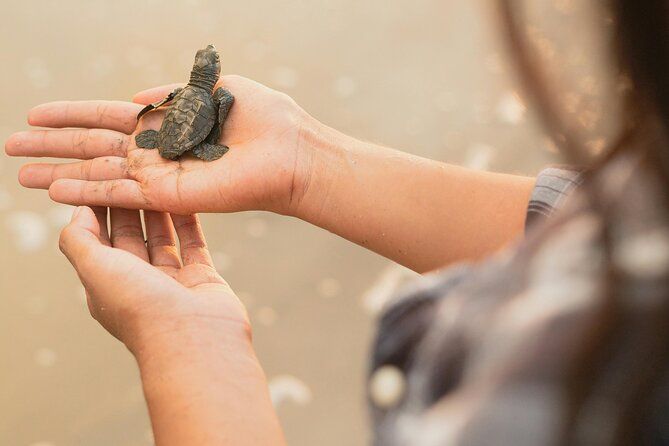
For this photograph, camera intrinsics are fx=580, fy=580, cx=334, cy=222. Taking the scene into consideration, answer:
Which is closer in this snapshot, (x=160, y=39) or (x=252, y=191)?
(x=252, y=191)

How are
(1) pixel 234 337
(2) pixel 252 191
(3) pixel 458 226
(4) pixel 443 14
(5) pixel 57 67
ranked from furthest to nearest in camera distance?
1. (4) pixel 443 14
2. (5) pixel 57 67
3. (2) pixel 252 191
4. (3) pixel 458 226
5. (1) pixel 234 337

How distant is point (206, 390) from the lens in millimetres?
857

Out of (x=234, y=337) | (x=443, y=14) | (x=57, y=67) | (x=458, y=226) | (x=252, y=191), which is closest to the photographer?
(x=234, y=337)

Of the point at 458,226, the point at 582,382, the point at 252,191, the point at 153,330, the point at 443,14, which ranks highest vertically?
the point at 443,14

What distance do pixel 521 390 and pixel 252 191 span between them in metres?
1.03

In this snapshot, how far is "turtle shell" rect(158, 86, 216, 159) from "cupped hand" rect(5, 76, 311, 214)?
0.03 m

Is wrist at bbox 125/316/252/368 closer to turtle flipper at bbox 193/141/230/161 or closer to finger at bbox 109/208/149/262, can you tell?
finger at bbox 109/208/149/262

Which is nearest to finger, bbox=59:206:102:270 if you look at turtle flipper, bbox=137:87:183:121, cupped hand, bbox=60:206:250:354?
cupped hand, bbox=60:206:250:354

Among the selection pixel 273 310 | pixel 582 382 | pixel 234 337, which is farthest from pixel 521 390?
pixel 273 310

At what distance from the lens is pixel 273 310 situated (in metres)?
1.94

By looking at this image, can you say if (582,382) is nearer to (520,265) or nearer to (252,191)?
(520,265)

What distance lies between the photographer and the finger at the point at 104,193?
134 cm

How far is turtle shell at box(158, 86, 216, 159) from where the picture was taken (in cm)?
141

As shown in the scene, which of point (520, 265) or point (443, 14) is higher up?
point (443, 14)
